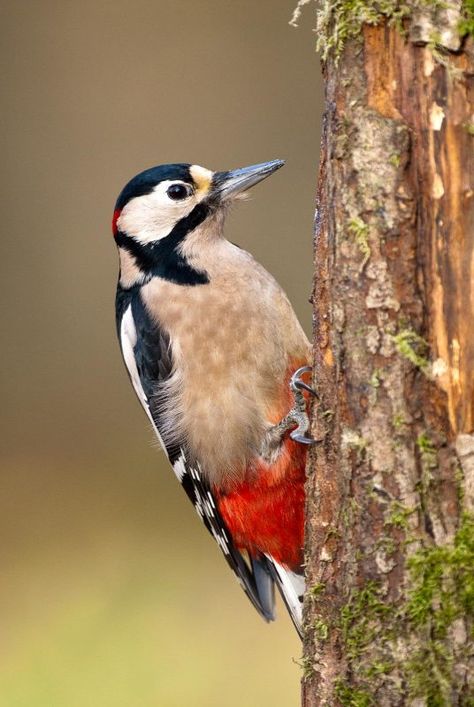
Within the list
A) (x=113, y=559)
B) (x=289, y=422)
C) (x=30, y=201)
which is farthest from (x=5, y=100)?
(x=289, y=422)

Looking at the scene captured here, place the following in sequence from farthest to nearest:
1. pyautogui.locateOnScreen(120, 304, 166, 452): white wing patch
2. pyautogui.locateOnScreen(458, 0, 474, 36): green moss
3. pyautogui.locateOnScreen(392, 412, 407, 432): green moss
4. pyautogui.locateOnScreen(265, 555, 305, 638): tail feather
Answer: pyautogui.locateOnScreen(120, 304, 166, 452): white wing patch, pyautogui.locateOnScreen(265, 555, 305, 638): tail feather, pyautogui.locateOnScreen(392, 412, 407, 432): green moss, pyautogui.locateOnScreen(458, 0, 474, 36): green moss

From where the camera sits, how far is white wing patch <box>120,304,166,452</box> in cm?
335

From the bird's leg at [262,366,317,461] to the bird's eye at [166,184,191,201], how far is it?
83 centimetres

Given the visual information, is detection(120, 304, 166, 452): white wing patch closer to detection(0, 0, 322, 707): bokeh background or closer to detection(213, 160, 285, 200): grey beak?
detection(213, 160, 285, 200): grey beak

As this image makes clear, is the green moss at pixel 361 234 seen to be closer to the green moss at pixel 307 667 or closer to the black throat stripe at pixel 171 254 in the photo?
the green moss at pixel 307 667

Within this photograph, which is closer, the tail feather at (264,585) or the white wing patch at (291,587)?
the white wing patch at (291,587)

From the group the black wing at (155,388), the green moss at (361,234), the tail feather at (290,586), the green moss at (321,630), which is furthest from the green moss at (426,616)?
the black wing at (155,388)

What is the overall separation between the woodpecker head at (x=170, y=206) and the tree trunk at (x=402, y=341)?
1225mm

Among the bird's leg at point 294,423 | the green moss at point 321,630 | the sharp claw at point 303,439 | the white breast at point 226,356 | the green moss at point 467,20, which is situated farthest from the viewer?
the white breast at point 226,356

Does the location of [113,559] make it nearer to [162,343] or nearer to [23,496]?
[23,496]

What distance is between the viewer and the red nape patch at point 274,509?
9.95ft

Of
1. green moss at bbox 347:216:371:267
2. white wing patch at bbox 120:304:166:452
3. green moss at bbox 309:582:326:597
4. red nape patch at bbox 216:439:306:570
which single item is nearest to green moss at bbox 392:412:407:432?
green moss at bbox 347:216:371:267

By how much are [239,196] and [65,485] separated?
3.81m

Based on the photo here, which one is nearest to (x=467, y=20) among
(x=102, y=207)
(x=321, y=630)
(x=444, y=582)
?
(x=444, y=582)
